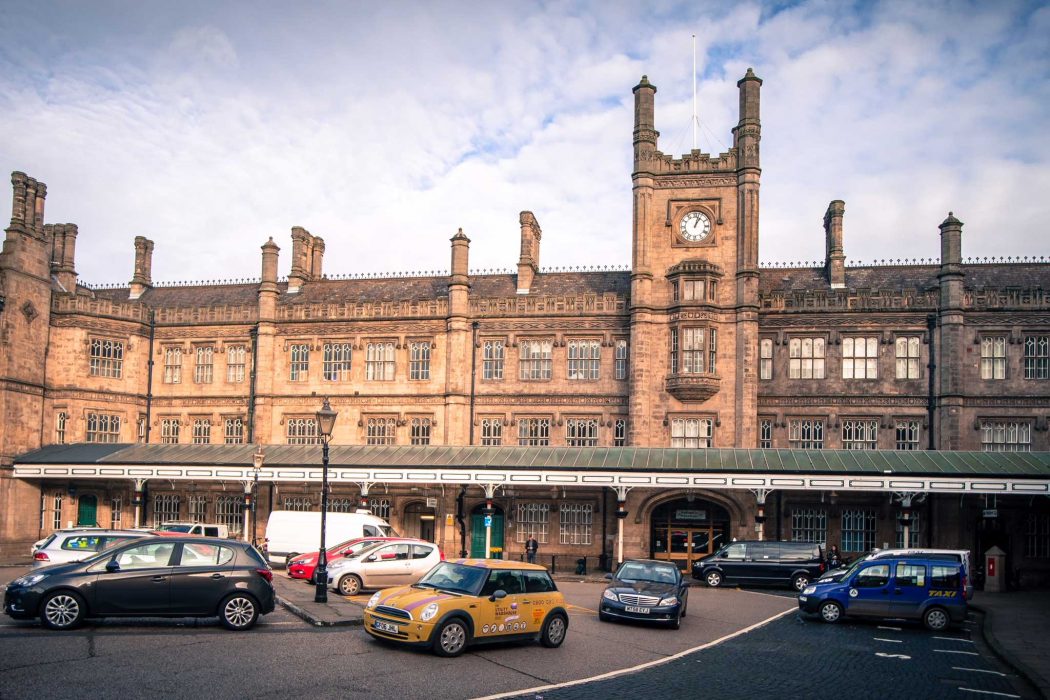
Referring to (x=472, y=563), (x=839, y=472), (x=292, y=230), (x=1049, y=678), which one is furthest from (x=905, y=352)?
(x=292, y=230)

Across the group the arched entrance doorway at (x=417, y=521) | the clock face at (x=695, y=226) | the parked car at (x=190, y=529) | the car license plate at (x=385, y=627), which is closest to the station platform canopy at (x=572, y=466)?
the arched entrance doorway at (x=417, y=521)

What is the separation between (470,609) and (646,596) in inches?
259

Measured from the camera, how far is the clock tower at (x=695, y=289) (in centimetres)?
4025

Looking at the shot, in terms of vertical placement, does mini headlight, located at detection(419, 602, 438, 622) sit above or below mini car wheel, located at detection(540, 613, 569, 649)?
above

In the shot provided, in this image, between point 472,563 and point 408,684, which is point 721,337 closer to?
point 472,563

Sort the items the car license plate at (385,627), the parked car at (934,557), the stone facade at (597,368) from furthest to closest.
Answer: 1. the stone facade at (597,368)
2. the parked car at (934,557)
3. the car license plate at (385,627)

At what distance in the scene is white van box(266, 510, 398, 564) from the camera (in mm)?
33656

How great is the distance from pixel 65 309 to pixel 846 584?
37532mm

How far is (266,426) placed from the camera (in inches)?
1795

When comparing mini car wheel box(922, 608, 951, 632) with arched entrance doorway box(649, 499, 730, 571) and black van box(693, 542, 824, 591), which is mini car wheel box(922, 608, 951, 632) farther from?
arched entrance doorway box(649, 499, 730, 571)

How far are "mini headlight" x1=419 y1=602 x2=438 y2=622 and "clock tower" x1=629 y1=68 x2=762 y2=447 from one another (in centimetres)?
2507

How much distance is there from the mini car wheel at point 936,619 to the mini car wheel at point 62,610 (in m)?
19.5

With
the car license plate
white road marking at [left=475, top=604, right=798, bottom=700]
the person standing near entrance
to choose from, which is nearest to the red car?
the person standing near entrance

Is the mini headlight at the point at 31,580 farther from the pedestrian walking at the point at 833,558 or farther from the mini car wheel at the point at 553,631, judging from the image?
the pedestrian walking at the point at 833,558
